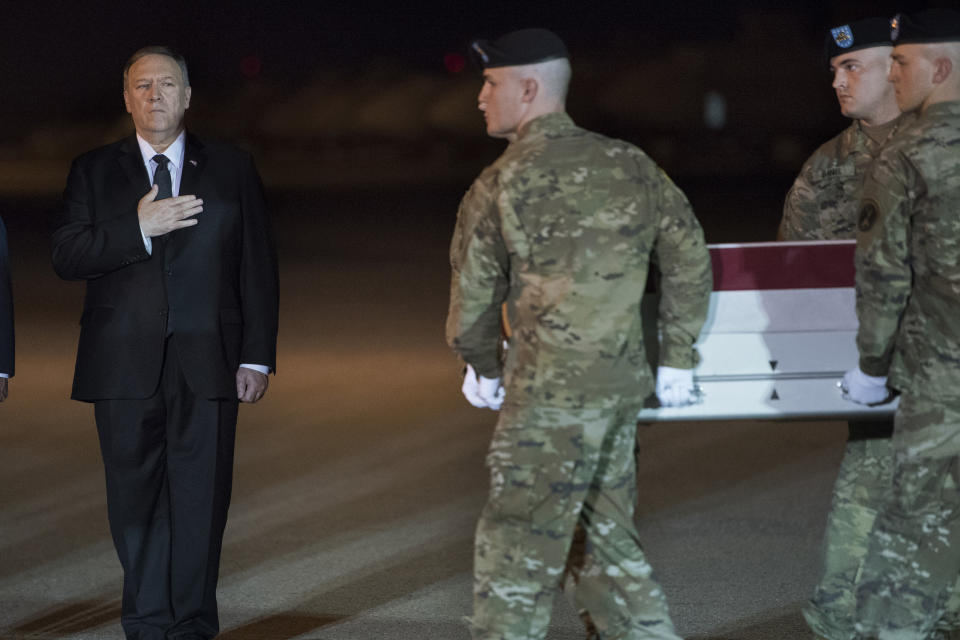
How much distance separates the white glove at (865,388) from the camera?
4.20 meters

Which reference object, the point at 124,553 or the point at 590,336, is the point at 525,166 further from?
the point at 124,553

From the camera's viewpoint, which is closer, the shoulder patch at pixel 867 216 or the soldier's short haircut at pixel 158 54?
the shoulder patch at pixel 867 216

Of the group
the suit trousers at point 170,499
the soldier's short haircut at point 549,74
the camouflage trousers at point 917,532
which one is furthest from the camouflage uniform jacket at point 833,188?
the suit trousers at point 170,499

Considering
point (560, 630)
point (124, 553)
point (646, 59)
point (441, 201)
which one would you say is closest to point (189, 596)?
point (124, 553)

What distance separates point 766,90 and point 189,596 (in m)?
67.6

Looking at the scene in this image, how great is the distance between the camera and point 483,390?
4191 millimetres

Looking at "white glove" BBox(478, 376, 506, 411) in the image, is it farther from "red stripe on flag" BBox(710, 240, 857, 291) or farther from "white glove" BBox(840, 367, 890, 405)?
"white glove" BBox(840, 367, 890, 405)

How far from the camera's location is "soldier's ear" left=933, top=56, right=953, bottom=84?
4156 mm

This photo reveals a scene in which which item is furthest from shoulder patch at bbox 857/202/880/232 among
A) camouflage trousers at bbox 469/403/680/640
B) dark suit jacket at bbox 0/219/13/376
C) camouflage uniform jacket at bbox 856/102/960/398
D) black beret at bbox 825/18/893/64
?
dark suit jacket at bbox 0/219/13/376

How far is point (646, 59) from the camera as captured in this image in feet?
260

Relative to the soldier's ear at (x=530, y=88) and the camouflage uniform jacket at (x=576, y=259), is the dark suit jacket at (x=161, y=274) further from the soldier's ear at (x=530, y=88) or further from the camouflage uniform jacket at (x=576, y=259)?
the soldier's ear at (x=530, y=88)

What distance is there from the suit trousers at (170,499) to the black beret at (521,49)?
1.49 meters

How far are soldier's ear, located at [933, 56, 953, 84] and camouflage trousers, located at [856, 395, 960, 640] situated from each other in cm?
89

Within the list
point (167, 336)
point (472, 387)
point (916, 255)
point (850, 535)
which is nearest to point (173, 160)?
point (167, 336)
